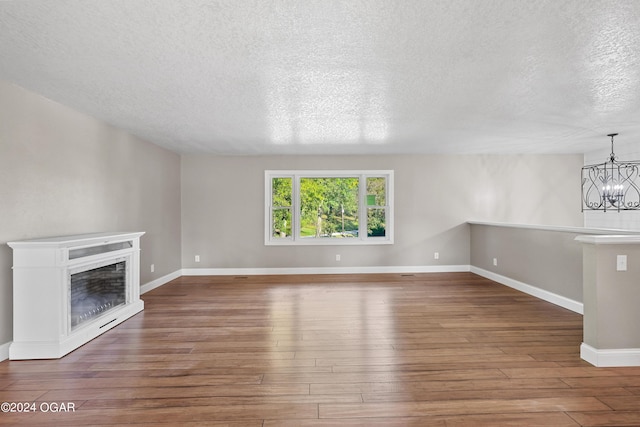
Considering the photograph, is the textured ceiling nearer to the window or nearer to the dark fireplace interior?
the dark fireplace interior

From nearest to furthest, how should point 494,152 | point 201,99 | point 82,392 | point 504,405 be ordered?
1. point 504,405
2. point 82,392
3. point 201,99
4. point 494,152

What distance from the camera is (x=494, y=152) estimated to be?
257 inches

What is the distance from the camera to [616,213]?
6426 mm

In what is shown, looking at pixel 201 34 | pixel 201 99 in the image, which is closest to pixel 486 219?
pixel 201 99

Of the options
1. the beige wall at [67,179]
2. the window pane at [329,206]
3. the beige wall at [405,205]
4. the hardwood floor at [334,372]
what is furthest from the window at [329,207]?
the hardwood floor at [334,372]

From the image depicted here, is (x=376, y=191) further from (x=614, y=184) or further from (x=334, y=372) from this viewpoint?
(x=334, y=372)

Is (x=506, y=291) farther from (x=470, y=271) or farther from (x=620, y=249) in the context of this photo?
(x=620, y=249)

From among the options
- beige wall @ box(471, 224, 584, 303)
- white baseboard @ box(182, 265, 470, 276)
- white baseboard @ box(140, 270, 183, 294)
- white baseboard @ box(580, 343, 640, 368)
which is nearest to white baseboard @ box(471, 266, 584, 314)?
beige wall @ box(471, 224, 584, 303)

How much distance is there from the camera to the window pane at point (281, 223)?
22.4ft

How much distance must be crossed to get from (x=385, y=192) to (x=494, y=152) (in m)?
2.25

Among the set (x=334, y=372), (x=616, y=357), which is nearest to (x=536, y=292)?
(x=616, y=357)

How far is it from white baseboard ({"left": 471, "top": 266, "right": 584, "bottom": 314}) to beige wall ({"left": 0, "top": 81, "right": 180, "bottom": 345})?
19.4ft

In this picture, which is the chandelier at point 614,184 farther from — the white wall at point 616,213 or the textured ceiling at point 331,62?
the textured ceiling at point 331,62

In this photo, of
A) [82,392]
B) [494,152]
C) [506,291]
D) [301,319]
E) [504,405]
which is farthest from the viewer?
[494,152]
